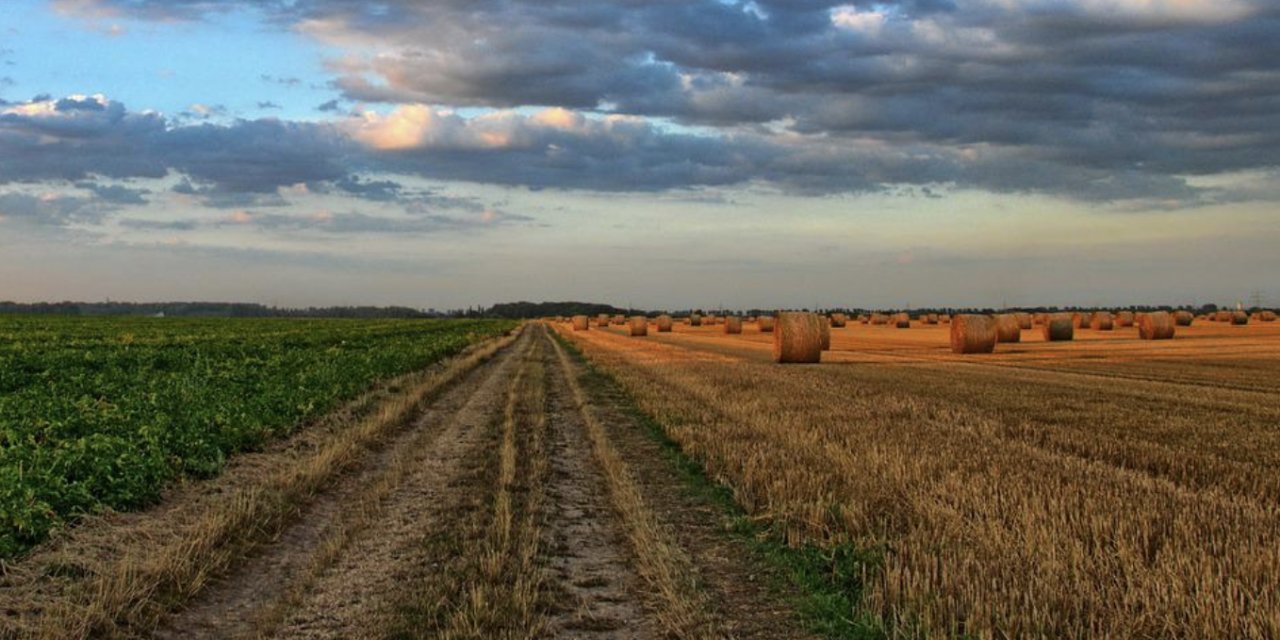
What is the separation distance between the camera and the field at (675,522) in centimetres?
643

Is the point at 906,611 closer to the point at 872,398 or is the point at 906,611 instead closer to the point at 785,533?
the point at 785,533

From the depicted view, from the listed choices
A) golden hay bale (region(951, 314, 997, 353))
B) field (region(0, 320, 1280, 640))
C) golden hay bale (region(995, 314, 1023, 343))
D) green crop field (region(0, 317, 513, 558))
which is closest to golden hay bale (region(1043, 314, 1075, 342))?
golden hay bale (region(995, 314, 1023, 343))

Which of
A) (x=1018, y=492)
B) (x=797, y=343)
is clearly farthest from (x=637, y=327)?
(x=1018, y=492)

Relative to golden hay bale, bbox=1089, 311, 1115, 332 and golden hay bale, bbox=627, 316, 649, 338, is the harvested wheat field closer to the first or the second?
golden hay bale, bbox=1089, 311, 1115, 332

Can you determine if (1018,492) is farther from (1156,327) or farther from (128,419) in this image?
(1156,327)

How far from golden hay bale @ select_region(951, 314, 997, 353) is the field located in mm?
20644

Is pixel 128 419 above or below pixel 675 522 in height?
above

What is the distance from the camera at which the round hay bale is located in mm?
51406

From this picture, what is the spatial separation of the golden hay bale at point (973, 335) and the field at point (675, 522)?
813 inches

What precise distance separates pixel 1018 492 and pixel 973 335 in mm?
32721

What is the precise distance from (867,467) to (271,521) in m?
6.74

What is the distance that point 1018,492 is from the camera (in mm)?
9438

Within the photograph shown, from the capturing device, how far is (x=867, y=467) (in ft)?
36.6

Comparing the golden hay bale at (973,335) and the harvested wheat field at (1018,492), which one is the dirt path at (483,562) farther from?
the golden hay bale at (973,335)
